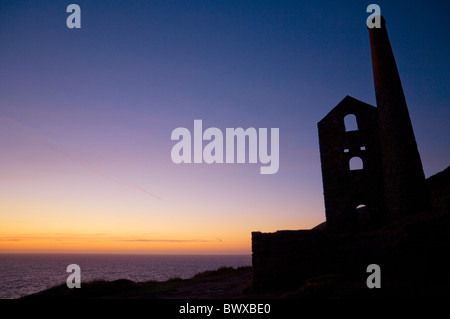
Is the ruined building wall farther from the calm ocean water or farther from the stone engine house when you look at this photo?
the calm ocean water

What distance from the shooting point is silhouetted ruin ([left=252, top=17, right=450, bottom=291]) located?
9320mm

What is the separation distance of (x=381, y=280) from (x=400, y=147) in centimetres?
961

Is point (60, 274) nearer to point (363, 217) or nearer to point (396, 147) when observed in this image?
point (363, 217)

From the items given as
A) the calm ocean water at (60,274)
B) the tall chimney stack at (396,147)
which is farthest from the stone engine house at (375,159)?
the calm ocean water at (60,274)

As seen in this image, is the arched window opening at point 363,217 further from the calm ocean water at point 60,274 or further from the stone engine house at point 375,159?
the calm ocean water at point 60,274

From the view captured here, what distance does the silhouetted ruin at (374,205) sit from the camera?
932cm

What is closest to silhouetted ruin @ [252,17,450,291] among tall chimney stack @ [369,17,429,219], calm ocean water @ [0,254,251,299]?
tall chimney stack @ [369,17,429,219]

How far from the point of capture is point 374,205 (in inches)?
667

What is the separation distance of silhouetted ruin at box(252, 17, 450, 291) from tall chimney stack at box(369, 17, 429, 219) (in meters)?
→ 0.05

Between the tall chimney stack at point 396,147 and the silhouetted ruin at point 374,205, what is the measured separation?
1.8 inches

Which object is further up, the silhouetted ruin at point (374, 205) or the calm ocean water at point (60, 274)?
the silhouetted ruin at point (374, 205)
